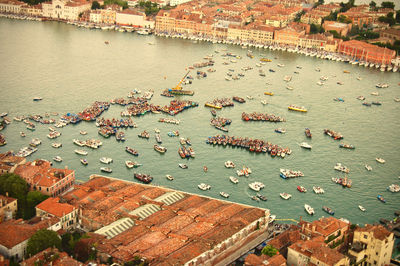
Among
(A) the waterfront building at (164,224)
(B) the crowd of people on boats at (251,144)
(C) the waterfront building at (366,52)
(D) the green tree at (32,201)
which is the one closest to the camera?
(A) the waterfront building at (164,224)

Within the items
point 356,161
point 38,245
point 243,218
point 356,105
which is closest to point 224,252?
point 243,218

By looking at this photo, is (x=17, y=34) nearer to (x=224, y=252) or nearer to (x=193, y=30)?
(x=193, y=30)

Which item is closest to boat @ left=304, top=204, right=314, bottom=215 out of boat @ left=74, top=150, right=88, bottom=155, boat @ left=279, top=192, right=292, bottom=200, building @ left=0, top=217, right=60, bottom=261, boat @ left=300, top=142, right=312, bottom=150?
boat @ left=279, top=192, right=292, bottom=200

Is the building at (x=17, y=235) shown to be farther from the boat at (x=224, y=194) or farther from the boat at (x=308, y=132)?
the boat at (x=308, y=132)

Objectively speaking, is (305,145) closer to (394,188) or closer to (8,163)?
(394,188)

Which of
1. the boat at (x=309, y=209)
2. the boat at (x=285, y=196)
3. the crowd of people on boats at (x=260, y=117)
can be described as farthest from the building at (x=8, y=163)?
the crowd of people on boats at (x=260, y=117)
